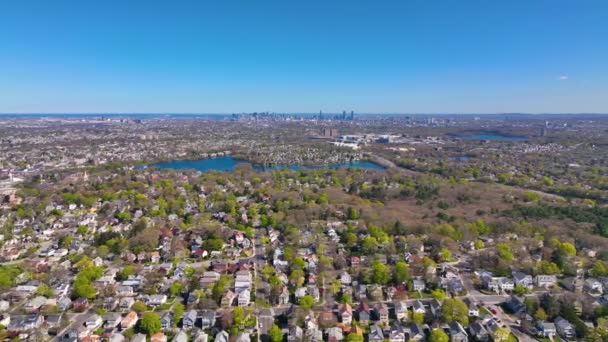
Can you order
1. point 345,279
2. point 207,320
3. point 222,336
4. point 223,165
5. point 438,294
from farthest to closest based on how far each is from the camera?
1. point 223,165
2. point 345,279
3. point 438,294
4. point 207,320
5. point 222,336

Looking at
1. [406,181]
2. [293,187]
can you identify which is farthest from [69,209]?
[406,181]

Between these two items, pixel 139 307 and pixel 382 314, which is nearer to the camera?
pixel 382 314

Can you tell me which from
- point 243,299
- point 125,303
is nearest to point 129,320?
point 125,303

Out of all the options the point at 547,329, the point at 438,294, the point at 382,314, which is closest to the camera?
the point at 547,329

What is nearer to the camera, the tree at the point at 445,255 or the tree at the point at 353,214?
the tree at the point at 445,255

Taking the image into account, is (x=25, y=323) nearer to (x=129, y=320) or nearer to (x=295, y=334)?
(x=129, y=320)

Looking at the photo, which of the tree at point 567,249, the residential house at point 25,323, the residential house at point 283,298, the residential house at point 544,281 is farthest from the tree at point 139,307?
the tree at point 567,249

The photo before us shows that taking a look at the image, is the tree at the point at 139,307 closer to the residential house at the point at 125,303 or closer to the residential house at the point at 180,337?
the residential house at the point at 125,303
